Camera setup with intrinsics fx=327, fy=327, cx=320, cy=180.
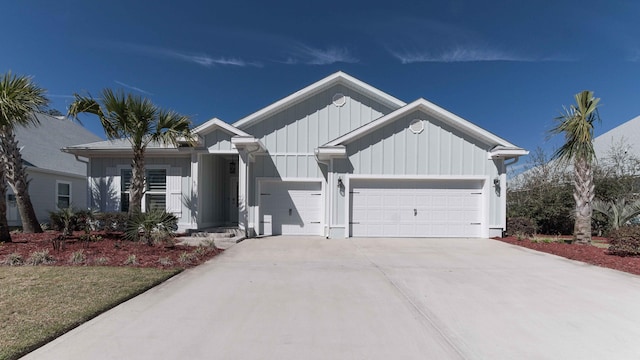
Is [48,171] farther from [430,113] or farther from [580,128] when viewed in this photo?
[580,128]

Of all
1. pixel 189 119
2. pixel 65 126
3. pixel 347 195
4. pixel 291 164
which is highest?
pixel 65 126

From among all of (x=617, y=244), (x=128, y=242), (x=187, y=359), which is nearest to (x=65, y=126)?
(x=128, y=242)

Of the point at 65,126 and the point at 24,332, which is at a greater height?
the point at 65,126

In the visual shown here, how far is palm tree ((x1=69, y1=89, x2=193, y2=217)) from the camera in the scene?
9977 mm

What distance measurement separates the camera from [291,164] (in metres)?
13.4

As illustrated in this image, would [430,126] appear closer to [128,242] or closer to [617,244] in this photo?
[617,244]

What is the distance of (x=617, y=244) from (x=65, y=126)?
28.6m

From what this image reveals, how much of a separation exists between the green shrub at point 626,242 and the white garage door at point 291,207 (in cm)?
910

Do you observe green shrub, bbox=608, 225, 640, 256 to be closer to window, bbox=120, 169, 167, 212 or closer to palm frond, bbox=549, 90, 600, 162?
palm frond, bbox=549, 90, 600, 162

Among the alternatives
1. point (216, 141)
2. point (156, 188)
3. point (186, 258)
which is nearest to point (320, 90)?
point (216, 141)

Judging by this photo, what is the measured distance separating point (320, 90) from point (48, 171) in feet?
46.7


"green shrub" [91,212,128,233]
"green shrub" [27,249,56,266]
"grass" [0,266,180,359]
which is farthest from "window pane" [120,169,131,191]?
"grass" [0,266,180,359]

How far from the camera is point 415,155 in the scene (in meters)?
12.5

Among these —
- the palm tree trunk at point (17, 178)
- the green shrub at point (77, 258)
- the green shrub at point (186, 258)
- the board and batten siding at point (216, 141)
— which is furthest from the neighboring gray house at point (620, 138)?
the palm tree trunk at point (17, 178)
